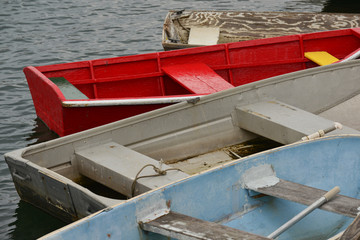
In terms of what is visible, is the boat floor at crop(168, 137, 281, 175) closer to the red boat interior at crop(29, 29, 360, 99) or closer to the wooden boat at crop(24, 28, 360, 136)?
the wooden boat at crop(24, 28, 360, 136)

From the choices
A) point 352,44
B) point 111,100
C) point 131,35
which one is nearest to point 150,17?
point 131,35

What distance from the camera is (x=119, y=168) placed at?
6.08 metres

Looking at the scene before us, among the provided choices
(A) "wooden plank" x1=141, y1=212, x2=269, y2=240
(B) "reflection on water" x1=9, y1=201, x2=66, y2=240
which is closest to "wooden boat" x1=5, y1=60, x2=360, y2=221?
(B) "reflection on water" x1=9, y1=201, x2=66, y2=240

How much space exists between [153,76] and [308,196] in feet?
13.9

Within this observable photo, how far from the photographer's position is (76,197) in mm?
5594

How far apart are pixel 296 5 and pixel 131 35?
5307mm

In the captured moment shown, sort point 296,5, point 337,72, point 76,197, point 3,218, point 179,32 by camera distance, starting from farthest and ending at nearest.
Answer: point 296,5
point 179,32
point 337,72
point 3,218
point 76,197

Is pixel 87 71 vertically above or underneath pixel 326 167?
above

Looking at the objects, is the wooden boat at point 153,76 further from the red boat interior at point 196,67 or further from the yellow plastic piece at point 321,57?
the yellow plastic piece at point 321,57

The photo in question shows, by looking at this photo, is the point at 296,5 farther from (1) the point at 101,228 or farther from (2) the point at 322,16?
(1) the point at 101,228

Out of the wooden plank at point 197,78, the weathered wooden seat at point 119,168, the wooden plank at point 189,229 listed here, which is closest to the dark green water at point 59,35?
the weathered wooden seat at point 119,168

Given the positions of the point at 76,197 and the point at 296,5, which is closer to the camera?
the point at 76,197

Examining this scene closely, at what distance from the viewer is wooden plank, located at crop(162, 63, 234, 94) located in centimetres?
826

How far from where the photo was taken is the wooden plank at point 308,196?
494 cm
